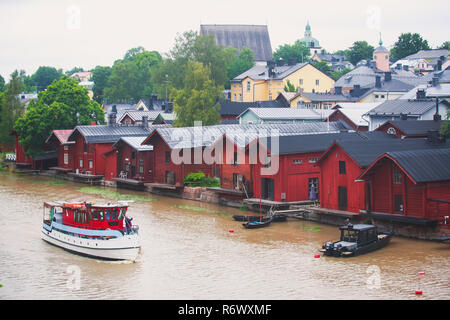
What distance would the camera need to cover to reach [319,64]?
145 meters

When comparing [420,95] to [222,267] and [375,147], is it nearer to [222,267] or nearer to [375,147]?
A: [375,147]

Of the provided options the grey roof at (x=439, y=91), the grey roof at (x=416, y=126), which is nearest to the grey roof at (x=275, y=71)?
the grey roof at (x=439, y=91)

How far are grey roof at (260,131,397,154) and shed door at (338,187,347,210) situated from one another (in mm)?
5636

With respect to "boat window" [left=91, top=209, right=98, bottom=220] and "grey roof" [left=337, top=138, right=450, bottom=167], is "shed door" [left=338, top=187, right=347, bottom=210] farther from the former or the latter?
"boat window" [left=91, top=209, right=98, bottom=220]

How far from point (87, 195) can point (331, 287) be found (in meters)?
32.8

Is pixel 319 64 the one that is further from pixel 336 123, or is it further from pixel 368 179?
pixel 368 179

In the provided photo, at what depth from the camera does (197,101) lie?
7306 centimetres

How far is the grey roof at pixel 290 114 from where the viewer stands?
73188mm

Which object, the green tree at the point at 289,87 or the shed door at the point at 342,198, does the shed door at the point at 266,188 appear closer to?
the shed door at the point at 342,198

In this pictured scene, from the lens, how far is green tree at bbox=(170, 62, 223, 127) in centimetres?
7256

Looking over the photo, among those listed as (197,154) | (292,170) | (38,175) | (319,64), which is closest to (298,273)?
(292,170)

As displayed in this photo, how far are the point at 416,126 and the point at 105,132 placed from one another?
103ft

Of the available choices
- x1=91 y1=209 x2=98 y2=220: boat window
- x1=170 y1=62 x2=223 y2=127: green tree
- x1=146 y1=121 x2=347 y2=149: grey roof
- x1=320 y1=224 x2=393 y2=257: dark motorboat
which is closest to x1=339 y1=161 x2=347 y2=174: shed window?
x1=320 y1=224 x2=393 y2=257: dark motorboat

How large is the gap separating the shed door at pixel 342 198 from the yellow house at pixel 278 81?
67.7m
